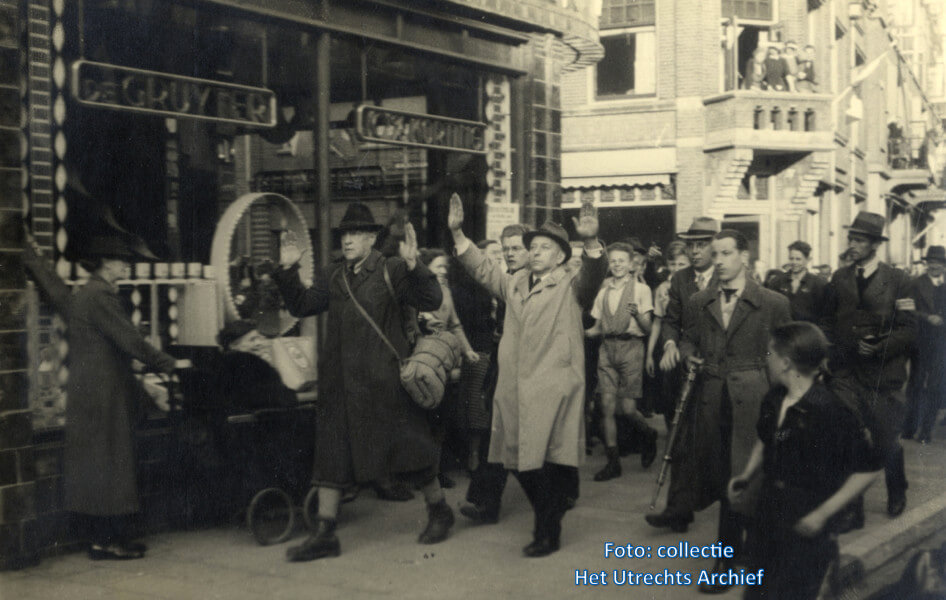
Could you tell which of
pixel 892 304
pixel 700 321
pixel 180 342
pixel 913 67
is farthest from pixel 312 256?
pixel 913 67

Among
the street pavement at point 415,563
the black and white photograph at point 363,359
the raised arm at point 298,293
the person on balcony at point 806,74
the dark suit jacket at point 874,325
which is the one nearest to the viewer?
the street pavement at point 415,563

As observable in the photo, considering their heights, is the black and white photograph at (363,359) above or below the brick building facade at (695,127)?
below

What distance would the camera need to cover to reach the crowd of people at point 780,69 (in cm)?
2244

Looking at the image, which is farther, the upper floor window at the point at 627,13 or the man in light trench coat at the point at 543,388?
the upper floor window at the point at 627,13

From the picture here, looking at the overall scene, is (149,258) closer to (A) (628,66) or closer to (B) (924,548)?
(B) (924,548)

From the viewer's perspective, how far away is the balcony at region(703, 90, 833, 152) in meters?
21.9

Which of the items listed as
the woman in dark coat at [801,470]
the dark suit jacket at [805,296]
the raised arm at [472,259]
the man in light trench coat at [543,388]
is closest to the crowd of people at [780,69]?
the dark suit jacket at [805,296]

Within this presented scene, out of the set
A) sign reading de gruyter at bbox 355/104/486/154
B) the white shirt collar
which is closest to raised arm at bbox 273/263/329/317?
sign reading de gruyter at bbox 355/104/486/154

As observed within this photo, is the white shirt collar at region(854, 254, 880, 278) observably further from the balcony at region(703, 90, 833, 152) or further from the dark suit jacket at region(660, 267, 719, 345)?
the balcony at region(703, 90, 833, 152)

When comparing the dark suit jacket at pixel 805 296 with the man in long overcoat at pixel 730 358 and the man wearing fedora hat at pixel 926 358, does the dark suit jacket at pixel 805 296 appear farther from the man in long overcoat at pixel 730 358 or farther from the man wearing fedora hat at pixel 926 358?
the man wearing fedora hat at pixel 926 358

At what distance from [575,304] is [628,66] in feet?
57.9

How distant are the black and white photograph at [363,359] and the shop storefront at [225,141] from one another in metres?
0.02

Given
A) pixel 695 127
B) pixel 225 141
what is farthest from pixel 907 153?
pixel 225 141

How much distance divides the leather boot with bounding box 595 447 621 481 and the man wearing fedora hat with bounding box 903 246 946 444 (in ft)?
13.0
